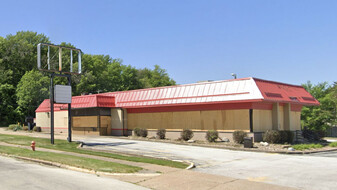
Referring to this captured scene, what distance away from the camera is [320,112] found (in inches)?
1623

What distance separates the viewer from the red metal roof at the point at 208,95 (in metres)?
25.5

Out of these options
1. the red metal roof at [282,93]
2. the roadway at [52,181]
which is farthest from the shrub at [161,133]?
the roadway at [52,181]

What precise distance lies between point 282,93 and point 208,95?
642 centimetres

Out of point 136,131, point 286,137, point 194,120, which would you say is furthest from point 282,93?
point 136,131

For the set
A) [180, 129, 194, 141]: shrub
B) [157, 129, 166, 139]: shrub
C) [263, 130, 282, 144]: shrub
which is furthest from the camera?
[157, 129, 166, 139]: shrub

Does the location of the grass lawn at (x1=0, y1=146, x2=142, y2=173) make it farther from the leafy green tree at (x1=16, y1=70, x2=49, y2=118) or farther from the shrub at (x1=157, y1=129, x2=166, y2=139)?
the leafy green tree at (x1=16, y1=70, x2=49, y2=118)

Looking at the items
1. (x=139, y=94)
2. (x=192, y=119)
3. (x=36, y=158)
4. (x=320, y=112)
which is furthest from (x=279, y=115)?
(x=36, y=158)

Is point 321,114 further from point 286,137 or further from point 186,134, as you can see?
point 186,134

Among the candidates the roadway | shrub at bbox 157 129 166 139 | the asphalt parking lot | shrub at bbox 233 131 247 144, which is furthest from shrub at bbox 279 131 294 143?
the roadway

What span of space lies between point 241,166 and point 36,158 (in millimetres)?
9910

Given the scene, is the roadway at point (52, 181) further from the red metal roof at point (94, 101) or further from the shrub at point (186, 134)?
the red metal roof at point (94, 101)

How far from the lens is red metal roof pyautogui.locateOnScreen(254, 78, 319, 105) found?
25.7 metres

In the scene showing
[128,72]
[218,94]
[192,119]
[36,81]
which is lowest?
[192,119]

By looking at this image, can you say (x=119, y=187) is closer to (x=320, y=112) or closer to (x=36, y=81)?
(x=320, y=112)
